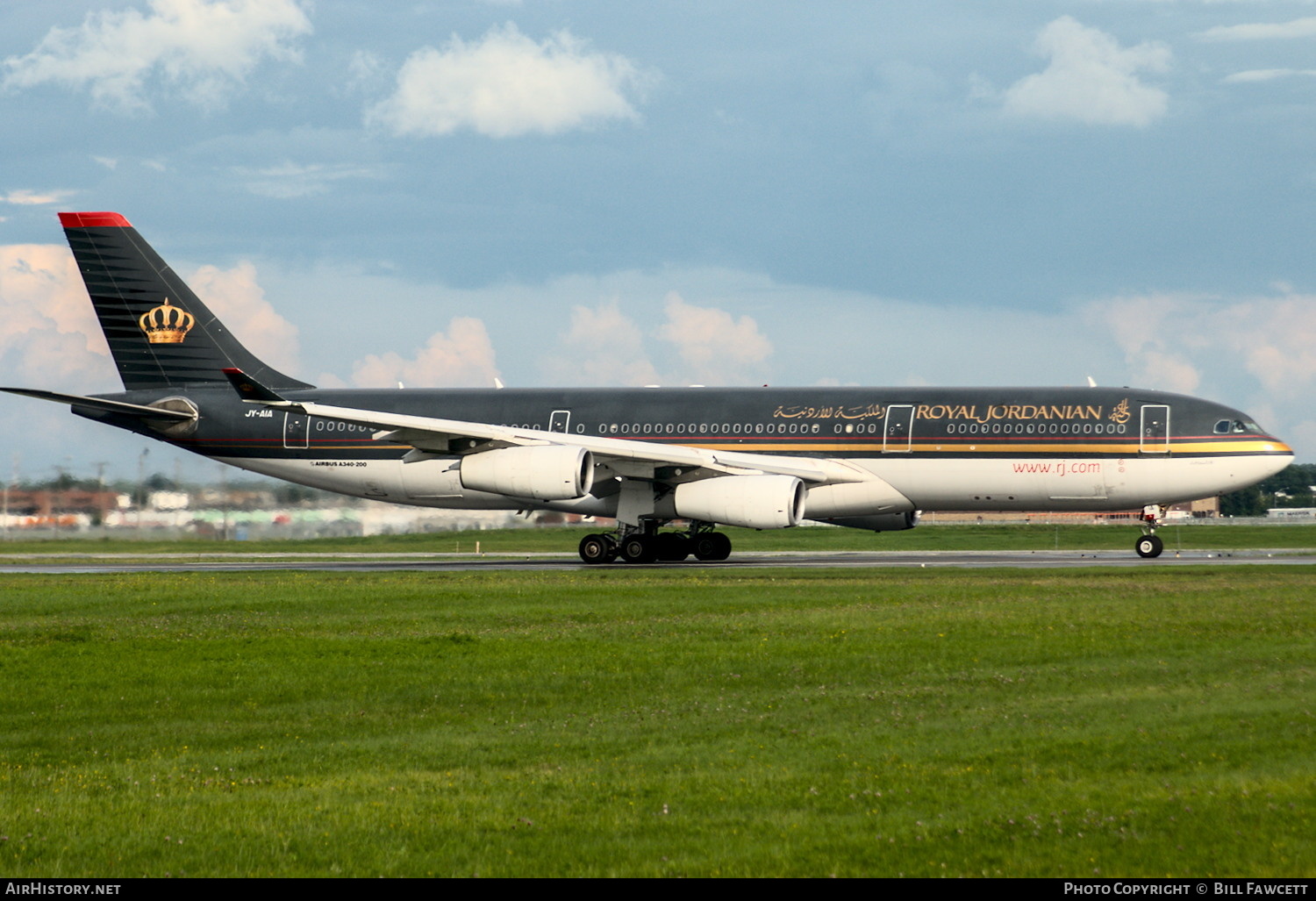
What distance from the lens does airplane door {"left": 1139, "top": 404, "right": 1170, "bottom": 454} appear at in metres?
32.0

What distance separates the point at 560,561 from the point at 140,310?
47.7 feet

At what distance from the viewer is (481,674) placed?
1437 centimetres

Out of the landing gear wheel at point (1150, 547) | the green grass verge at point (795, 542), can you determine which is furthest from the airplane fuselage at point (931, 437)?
the green grass verge at point (795, 542)

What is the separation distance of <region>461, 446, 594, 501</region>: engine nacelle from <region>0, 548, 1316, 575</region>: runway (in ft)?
6.45

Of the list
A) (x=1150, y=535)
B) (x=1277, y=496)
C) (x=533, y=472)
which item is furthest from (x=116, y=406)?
(x=1277, y=496)

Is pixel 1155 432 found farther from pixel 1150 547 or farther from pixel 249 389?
pixel 249 389

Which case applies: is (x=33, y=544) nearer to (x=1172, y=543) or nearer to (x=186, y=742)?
(x=186, y=742)

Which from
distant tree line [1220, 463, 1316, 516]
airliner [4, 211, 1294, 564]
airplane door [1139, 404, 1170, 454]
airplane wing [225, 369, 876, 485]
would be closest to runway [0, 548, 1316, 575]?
airliner [4, 211, 1294, 564]

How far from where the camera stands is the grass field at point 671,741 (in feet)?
24.1

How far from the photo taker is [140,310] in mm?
38094

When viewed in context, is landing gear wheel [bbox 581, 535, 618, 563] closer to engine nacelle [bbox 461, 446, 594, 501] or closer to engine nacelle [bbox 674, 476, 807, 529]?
engine nacelle [bbox 461, 446, 594, 501]

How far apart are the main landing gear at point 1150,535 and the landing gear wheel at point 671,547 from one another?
12.0 metres

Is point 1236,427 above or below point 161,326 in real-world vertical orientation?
below
